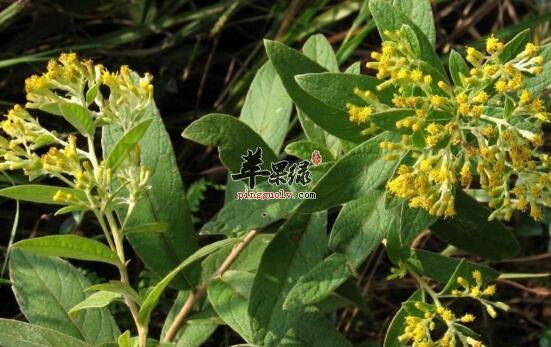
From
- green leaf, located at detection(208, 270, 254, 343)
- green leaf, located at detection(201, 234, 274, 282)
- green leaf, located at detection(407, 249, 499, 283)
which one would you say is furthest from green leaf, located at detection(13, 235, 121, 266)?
green leaf, located at detection(407, 249, 499, 283)

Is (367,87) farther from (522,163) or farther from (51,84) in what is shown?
(51,84)

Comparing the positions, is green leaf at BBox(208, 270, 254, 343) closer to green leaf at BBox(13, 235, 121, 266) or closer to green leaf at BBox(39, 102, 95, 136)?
green leaf at BBox(13, 235, 121, 266)

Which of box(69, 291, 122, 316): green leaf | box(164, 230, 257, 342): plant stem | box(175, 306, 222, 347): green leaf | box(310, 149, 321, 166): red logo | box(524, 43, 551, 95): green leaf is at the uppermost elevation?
box(524, 43, 551, 95): green leaf

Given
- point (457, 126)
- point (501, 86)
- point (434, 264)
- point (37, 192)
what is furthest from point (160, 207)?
point (501, 86)

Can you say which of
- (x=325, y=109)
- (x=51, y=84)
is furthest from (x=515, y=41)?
(x=51, y=84)

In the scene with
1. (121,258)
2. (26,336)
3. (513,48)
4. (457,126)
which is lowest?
(26,336)

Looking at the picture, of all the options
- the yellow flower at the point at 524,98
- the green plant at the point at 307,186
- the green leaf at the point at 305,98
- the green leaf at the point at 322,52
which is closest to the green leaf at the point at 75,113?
the green plant at the point at 307,186

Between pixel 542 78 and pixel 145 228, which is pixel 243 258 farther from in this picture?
pixel 542 78
